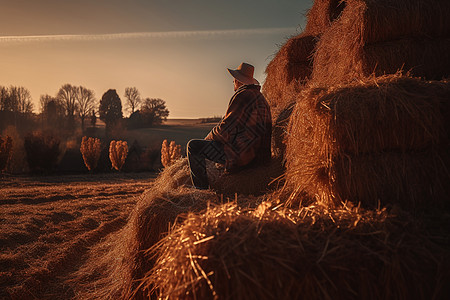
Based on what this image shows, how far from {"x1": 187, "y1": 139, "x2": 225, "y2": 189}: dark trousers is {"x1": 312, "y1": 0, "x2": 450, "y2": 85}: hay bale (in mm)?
1634

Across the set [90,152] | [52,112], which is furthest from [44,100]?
[90,152]

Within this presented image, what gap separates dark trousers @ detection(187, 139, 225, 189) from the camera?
10.2 ft

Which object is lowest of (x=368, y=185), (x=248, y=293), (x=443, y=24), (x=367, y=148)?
(x=248, y=293)

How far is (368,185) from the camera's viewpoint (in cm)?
179

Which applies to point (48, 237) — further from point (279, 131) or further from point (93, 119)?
point (93, 119)

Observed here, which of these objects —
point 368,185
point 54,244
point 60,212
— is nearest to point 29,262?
point 54,244

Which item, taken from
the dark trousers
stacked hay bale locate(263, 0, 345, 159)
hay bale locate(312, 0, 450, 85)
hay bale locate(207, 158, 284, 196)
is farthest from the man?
hay bale locate(312, 0, 450, 85)

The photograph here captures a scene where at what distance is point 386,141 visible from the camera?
1.79 meters

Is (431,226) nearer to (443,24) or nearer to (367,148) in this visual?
(367,148)

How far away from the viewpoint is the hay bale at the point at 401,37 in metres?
2.67

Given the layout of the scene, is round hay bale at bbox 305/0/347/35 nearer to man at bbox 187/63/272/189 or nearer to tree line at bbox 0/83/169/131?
man at bbox 187/63/272/189

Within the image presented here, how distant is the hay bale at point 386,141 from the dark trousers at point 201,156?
1.53 m

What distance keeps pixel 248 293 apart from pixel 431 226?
3.46 ft

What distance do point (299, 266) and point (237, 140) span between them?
205 centimetres
